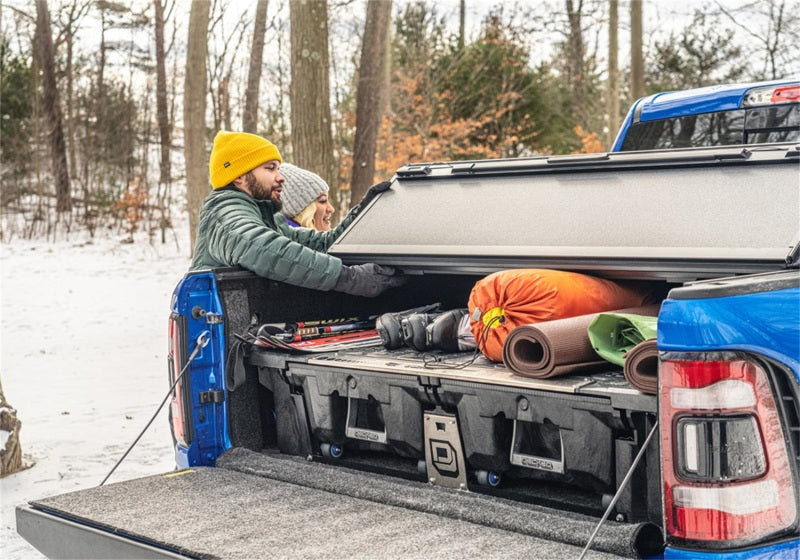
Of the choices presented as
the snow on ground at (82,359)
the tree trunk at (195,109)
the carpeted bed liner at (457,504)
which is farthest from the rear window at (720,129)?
the tree trunk at (195,109)

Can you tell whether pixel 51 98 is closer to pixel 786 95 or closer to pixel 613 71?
pixel 613 71

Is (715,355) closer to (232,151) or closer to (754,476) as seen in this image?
(754,476)

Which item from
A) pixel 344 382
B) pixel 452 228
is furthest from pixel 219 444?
pixel 452 228

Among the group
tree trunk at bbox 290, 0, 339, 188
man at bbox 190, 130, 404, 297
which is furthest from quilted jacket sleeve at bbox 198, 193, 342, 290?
tree trunk at bbox 290, 0, 339, 188

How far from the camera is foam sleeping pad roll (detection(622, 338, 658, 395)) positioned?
8.55ft

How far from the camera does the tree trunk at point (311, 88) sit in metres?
10.5

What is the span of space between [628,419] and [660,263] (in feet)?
2.17

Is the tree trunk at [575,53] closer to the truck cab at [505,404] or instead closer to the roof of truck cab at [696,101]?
the roof of truck cab at [696,101]

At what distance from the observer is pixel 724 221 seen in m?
3.15

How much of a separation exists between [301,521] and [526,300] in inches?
41.2

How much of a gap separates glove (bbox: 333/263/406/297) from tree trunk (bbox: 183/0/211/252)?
11350mm

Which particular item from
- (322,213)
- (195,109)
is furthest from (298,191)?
(195,109)

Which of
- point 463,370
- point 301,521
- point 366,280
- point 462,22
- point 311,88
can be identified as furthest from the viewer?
point 462,22

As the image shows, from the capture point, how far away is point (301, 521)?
2.84 meters
